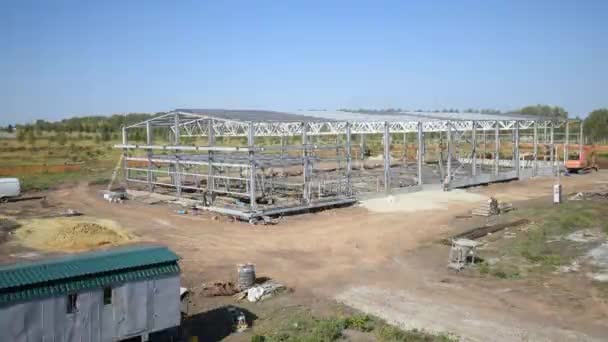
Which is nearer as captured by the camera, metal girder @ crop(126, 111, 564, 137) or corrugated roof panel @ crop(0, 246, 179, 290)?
corrugated roof panel @ crop(0, 246, 179, 290)

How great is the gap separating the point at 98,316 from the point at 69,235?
13456mm

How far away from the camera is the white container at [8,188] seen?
111 ft

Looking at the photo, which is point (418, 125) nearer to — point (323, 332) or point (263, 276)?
point (263, 276)

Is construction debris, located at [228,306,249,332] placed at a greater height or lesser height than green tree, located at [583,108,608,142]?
lesser

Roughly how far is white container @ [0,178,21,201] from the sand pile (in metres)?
9.63

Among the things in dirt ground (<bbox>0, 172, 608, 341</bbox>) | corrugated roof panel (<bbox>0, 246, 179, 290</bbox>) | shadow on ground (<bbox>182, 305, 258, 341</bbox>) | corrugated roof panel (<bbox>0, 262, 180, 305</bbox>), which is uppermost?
corrugated roof panel (<bbox>0, 246, 179, 290</bbox>)

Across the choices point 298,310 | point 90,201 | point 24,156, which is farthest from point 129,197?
point 24,156

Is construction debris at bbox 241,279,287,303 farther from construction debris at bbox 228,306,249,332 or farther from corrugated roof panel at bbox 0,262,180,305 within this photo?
corrugated roof panel at bbox 0,262,180,305

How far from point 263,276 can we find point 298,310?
3.44m

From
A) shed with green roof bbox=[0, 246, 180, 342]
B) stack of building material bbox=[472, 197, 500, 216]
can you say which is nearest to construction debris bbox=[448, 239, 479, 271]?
stack of building material bbox=[472, 197, 500, 216]

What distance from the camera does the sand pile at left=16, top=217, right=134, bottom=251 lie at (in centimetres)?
2112

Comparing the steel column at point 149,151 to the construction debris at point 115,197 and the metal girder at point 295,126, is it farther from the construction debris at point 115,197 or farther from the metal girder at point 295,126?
the construction debris at point 115,197

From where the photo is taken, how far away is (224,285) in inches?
603

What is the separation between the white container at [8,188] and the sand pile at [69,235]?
963 centimetres
